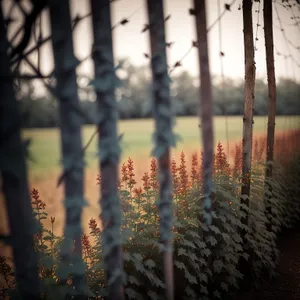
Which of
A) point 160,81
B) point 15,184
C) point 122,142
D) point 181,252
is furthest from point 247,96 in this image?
point 15,184

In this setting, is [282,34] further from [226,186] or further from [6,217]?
[6,217]

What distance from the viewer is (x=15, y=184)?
4.65 ft

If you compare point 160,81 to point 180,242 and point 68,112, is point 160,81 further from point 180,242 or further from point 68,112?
point 180,242

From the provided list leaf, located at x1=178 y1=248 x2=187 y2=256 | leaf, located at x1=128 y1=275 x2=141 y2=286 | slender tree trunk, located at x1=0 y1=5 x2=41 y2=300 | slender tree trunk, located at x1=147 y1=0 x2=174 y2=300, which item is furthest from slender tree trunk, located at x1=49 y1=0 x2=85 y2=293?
leaf, located at x1=178 y1=248 x2=187 y2=256

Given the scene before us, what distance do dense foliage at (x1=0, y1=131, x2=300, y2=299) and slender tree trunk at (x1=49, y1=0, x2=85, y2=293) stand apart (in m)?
0.43

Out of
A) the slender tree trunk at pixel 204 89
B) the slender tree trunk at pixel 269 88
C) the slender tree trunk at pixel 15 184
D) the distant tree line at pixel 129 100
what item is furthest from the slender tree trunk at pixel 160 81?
the slender tree trunk at pixel 269 88

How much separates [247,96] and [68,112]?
289 cm

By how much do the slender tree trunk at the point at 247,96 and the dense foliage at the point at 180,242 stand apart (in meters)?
0.16

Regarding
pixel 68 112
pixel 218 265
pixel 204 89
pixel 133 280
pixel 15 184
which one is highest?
pixel 204 89

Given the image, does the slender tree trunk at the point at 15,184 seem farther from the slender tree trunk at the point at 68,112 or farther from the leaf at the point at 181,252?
the leaf at the point at 181,252

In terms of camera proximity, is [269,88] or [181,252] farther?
[269,88]

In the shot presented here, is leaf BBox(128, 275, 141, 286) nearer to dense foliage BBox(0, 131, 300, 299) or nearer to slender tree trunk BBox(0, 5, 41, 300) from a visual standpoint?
dense foliage BBox(0, 131, 300, 299)

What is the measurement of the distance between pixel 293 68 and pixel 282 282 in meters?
4.89

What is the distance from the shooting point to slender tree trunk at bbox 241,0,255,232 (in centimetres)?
350
